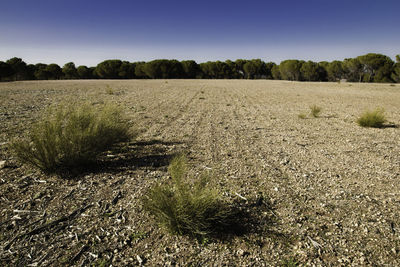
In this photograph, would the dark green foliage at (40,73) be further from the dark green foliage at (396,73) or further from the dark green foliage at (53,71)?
the dark green foliage at (396,73)

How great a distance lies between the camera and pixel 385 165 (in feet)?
15.6

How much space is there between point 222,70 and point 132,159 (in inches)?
2885

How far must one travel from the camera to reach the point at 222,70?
244 ft

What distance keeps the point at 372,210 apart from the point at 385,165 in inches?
85.6

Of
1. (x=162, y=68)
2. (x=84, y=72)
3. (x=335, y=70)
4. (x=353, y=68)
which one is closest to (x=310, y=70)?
(x=335, y=70)

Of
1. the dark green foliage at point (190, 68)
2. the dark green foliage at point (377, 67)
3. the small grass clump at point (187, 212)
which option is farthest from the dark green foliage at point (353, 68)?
the small grass clump at point (187, 212)

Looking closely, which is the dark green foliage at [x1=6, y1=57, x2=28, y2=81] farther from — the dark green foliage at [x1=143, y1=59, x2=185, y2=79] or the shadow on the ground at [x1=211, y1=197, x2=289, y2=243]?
the shadow on the ground at [x1=211, y1=197, x2=289, y2=243]

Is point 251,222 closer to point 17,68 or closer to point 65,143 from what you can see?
point 65,143

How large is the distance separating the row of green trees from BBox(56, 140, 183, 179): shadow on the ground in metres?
58.2

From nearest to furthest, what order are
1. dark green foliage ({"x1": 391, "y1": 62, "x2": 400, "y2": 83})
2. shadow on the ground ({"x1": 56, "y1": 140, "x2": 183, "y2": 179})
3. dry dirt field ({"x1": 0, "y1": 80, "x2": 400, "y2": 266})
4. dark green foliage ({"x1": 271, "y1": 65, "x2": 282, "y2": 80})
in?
dry dirt field ({"x1": 0, "y1": 80, "x2": 400, "y2": 266}) < shadow on the ground ({"x1": 56, "y1": 140, "x2": 183, "y2": 179}) < dark green foliage ({"x1": 391, "y1": 62, "x2": 400, "y2": 83}) < dark green foliage ({"x1": 271, "y1": 65, "x2": 282, "y2": 80})

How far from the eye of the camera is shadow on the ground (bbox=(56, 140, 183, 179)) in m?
4.35

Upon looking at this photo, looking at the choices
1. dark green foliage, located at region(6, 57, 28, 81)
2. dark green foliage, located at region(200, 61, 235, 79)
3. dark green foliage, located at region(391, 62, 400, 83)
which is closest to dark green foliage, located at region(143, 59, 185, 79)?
dark green foliage, located at region(200, 61, 235, 79)

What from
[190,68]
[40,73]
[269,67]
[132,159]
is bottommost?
[132,159]

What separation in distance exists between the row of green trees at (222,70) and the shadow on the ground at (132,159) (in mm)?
58182
